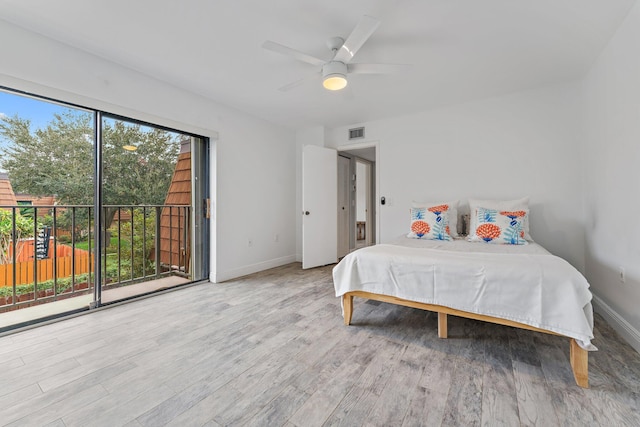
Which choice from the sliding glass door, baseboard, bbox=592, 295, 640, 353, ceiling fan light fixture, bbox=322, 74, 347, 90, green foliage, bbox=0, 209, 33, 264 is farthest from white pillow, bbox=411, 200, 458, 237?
green foliage, bbox=0, 209, 33, 264

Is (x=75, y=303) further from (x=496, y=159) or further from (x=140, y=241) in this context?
(x=496, y=159)

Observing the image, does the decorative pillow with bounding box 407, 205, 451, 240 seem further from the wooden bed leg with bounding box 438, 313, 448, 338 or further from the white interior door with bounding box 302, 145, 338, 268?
the white interior door with bounding box 302, 145, 338, 268

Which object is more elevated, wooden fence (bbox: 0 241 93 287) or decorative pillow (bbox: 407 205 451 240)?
decorative pillow (bbox: 407 205 451 240)

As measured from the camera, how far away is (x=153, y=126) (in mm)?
2912

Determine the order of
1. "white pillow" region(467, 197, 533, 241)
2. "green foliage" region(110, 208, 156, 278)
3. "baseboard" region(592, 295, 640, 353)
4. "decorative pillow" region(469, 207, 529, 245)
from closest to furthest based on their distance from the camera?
"baseboard" region(592, 295, 640, 353), "decorative pillow" region(469, 207, 529, 245), "white pillow" region(467, 197, 533, 241), "green foliage" region(110, 208, 156, 278)

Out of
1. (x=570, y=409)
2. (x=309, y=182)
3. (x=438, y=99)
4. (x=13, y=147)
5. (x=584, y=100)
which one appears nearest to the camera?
(x=570, y=409)

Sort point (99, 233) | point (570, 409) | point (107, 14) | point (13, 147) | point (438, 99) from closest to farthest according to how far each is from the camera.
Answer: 1. point (570, 409)
2. point (107, 14)
3. point (13, 147)
4. point (99, 233)
5. point (438, 99)

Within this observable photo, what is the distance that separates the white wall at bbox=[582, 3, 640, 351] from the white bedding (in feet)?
1.80

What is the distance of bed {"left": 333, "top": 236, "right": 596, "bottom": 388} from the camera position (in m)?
1.48

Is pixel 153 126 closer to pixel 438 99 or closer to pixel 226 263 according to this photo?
pixel 226 263

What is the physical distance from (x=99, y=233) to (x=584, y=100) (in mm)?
5086

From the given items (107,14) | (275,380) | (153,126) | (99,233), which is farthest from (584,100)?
(99,233)

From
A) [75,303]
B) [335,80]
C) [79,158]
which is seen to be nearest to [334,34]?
[335,80]

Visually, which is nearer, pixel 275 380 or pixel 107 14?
pixel 275 380
